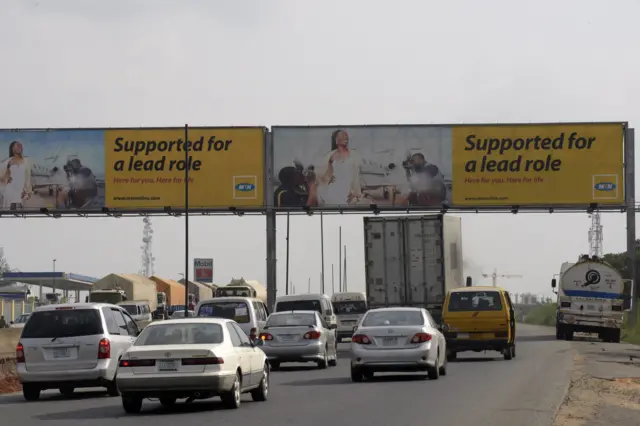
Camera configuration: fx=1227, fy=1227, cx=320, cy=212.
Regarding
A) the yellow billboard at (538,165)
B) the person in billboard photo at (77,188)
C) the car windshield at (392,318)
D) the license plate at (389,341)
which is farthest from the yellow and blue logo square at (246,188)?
the license plate at (389,341)

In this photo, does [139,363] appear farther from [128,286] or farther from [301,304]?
[128,286]

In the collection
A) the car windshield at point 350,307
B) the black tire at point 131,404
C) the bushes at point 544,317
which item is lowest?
the bushes at point 544,317

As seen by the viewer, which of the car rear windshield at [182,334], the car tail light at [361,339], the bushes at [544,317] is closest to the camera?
the car rear windshield at [182,334]

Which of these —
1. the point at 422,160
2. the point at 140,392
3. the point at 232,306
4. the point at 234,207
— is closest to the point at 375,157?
the point at 422,160

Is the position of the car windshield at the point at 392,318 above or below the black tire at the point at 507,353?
above

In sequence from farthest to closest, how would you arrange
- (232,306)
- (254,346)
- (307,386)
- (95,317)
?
1. (232,306)
2. (307,386)
3. (95,317)
4. (254,346)

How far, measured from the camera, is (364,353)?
24844mm

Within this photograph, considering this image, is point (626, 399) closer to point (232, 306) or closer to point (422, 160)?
point (232, 306)

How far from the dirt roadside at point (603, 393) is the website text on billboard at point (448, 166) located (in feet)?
59.3

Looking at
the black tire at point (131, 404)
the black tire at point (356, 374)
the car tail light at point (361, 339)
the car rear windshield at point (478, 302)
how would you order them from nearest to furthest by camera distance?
1. the black tire at point (131, 404)
2. the car tail light at point (361, 339)
3. the black tire at point (356, 374)
4. the car rear windshield at point (478, 302)

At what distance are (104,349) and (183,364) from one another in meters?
3.82

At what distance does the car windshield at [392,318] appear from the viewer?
25.5 m

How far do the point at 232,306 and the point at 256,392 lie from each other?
33.3 feet

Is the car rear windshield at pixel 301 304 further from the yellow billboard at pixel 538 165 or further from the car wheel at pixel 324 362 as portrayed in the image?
the yellow billboard at pixel 538 165
